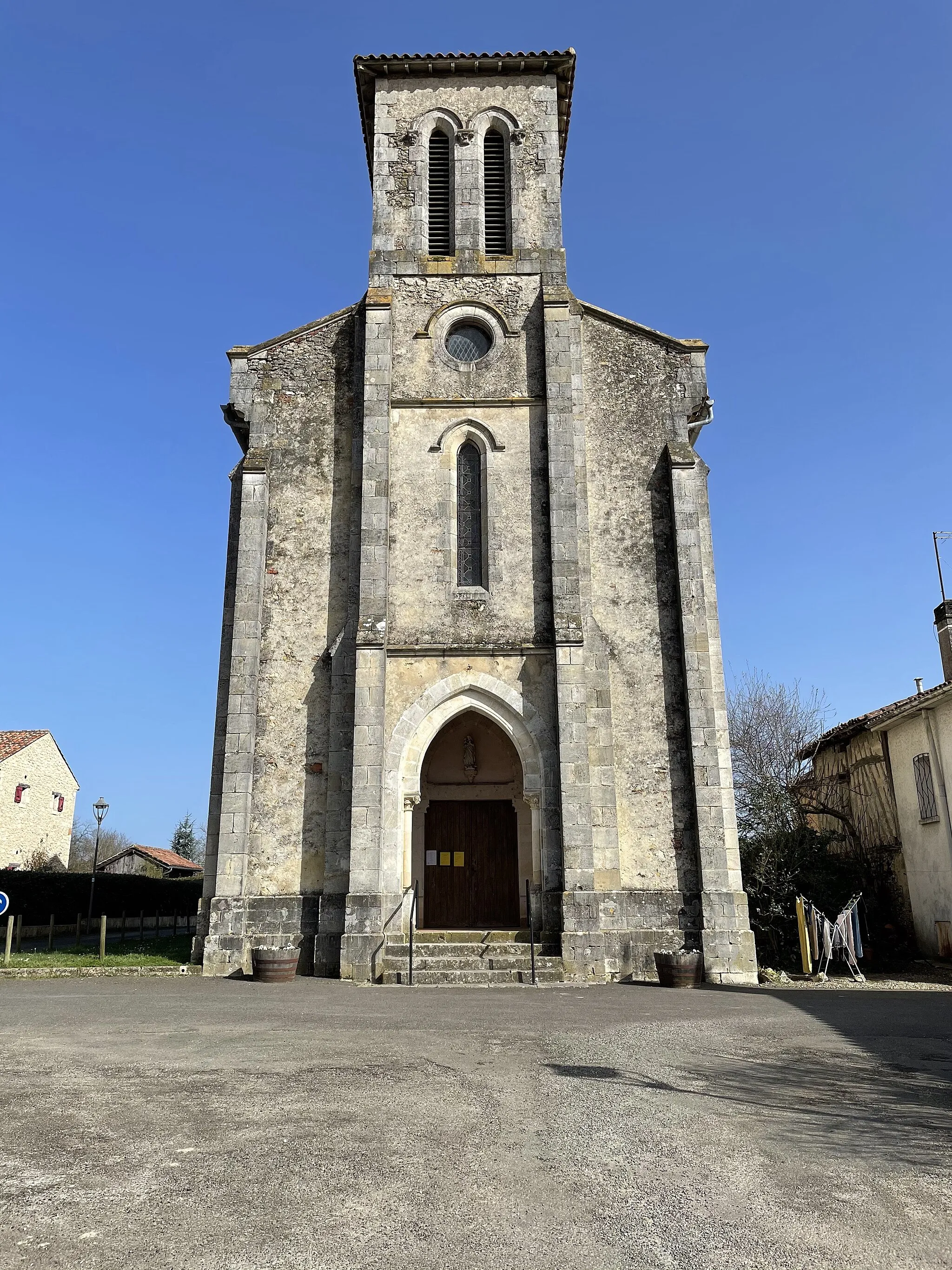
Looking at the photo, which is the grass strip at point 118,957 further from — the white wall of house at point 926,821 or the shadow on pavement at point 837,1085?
the white wall of house at point 926,821

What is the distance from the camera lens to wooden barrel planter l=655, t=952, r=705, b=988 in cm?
1258

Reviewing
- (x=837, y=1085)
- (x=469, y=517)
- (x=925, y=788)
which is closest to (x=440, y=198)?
(x=469, y=517)

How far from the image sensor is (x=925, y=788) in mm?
18031

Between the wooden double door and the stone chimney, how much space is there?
10730 millimetres

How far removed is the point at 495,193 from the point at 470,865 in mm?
12960

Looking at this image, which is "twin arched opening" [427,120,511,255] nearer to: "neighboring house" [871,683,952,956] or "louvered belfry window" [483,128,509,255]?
"louvered belfry window" [483,128,509,255]

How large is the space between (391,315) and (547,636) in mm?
6730

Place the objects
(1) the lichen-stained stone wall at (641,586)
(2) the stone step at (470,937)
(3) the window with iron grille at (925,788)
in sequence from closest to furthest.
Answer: (2) the stone step at (470,937), (1) the lichen-stained stone wall at (641,586), (3) the window with iron grille at (925,788)

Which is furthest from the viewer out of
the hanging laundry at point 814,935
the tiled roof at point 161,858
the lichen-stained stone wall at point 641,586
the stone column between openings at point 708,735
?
the tiled roof at point 161,858

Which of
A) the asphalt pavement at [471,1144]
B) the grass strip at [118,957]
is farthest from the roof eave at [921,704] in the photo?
the grass strip at [118,957]

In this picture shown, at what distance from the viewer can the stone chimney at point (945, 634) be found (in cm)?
2039

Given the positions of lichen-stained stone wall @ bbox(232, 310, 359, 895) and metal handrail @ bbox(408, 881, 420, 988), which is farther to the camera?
lichen-stained stone wall @ bbox(232, 310, 359, 895)

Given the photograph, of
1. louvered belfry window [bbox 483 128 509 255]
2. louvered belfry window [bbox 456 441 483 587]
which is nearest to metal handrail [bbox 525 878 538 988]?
louvered belfry window [bbox 456 441 483 587]

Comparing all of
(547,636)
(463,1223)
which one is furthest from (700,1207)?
(547,636)
